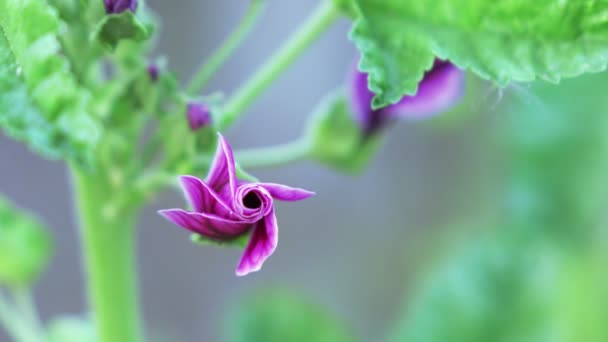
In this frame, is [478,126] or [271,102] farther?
[271,102]

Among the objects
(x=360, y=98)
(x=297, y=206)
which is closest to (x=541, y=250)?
(x=360, y=98)

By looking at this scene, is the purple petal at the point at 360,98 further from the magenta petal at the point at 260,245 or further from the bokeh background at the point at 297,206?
the bokeh background at the point at 297,206

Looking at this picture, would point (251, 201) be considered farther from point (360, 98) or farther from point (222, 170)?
point (360, 98)

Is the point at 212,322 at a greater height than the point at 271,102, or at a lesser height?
lesser

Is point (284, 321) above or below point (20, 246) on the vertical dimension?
below

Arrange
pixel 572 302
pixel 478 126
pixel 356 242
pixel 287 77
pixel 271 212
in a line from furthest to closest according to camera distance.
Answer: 1. pixel 287 77
2. pixel 356 242
3. pixel 478 126
4. pixel 572 302
5. pixel 271 212

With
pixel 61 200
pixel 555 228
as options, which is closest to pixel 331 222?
pixel 61 200

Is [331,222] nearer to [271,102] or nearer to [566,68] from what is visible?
[271,102]
